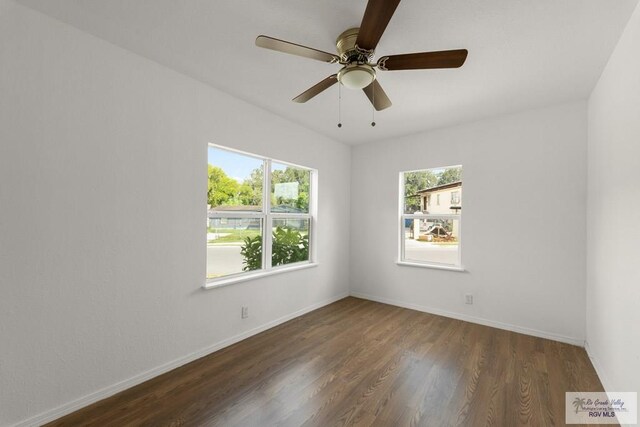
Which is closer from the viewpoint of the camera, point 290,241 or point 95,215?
point 95,215

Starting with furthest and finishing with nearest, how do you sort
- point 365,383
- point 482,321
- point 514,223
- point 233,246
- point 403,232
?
point 403,232 < point 482,321 < point 514,223 < point 233,246 < point 365,383

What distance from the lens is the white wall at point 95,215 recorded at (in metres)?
1.67

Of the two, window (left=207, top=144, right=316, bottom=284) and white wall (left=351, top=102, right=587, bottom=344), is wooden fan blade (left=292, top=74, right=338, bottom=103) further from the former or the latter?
white wall (left=351, top=102, right=587, bottom=344)

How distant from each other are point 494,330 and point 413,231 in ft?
5.13

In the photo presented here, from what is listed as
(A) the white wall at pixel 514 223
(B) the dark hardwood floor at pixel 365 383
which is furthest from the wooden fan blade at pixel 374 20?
(A) the white wall at pixel 514 223

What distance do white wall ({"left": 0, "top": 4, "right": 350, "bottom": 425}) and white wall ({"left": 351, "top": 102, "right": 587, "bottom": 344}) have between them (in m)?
2.64

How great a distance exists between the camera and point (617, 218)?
1.95 m

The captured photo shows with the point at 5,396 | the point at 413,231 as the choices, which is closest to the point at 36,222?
the point at 5,396

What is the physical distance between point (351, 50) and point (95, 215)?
2088 millimetres

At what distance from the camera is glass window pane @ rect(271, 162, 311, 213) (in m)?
3.54

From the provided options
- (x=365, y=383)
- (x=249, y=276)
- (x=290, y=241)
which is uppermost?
(x=290, y=241)

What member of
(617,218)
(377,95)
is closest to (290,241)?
(377,95)

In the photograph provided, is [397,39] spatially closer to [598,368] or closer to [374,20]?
[374,20]

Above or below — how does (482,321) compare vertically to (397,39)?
below
